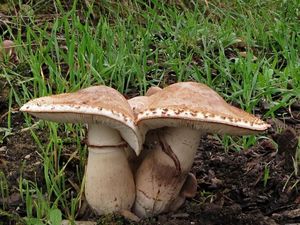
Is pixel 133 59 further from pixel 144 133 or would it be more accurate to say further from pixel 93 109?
pixel 93 109

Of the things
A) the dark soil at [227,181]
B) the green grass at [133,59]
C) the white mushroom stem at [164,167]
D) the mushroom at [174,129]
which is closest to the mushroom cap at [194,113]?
the mushroom at [174,129]

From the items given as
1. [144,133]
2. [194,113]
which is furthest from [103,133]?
[194,113]

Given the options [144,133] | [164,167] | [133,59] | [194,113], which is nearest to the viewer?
[194,113]

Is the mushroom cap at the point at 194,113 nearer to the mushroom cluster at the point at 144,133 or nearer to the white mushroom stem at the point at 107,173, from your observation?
the mushroom cluster at the point at 144,133

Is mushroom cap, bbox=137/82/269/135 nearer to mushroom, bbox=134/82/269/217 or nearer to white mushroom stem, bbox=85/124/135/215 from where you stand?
mushroom, bbox=134/82/269/217

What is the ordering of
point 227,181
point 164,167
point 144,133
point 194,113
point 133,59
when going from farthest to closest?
point 133,59 → point 227,181 → point 164,167 → point 144,133 → point 194,113

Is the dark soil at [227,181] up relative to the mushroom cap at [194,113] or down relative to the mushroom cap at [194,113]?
down

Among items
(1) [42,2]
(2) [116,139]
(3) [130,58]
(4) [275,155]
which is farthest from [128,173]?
(1) [42,2]
